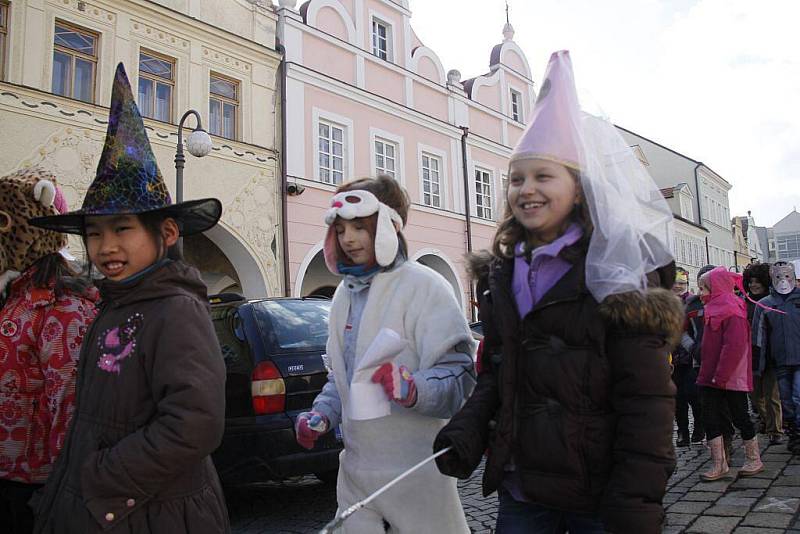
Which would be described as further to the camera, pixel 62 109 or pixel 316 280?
pixel 316 280

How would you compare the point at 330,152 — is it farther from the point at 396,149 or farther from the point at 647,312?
the point at 647,312

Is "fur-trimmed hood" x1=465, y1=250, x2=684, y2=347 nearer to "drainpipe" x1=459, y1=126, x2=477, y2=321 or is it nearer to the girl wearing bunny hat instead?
the girl wearing bunny hat

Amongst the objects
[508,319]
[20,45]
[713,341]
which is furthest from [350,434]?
[20,45]

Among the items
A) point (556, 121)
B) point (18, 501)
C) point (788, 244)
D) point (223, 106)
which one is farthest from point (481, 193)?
point (788, 244)

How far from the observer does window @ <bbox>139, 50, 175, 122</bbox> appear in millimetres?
11805

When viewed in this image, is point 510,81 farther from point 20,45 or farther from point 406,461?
point 406,461

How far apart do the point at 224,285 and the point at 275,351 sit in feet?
35.0

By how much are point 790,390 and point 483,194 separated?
14756 mm

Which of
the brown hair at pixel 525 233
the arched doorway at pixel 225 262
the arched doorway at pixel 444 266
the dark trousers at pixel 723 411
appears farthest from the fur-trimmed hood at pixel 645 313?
the arched doorway at pixel 444 266

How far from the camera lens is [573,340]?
180cm

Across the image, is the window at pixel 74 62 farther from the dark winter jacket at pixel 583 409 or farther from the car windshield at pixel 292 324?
the dark winter jacket at pixel 583 409

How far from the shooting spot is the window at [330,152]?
15.0m

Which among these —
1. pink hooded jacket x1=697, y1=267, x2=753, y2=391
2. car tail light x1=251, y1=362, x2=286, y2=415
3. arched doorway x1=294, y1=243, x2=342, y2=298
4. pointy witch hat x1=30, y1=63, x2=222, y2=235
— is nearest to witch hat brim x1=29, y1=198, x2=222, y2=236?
pointy witch hat x1=30, y1=63, x2=222, y2=235

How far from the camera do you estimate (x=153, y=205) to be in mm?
1959
